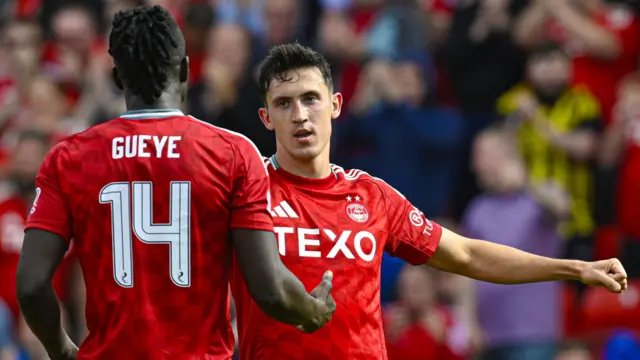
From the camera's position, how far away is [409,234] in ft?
19.5

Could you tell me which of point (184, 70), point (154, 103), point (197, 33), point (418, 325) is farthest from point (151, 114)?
point (197, 33)

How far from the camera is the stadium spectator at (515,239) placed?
9914mm

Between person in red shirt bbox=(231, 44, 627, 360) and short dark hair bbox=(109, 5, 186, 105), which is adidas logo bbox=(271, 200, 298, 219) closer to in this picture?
person in red shirt bbox=(231, 44, 627, 360)

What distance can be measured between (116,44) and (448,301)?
6.41 meters

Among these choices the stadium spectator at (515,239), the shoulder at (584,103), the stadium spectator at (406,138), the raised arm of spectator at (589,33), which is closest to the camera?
the stadium spectator at (515,239)

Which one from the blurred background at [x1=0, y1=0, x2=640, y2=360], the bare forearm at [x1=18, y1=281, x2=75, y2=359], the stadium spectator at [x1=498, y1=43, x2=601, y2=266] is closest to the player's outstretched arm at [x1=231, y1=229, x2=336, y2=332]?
the bare forearm at [x1=18, y1=281, x2=75, y2=359]

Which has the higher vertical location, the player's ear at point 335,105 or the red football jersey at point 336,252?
the player's ear at point 335,105

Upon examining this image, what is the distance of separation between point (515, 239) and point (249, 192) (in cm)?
564

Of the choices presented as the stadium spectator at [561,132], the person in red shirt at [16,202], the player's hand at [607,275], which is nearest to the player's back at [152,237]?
the player's hand at [607,275]

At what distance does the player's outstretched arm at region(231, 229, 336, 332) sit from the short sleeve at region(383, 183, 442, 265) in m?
1.16

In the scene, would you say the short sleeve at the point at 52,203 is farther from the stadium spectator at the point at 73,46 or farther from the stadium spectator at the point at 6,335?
the stadium spectator at the point at 73,46

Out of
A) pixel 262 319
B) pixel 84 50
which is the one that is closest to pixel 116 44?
pixel 262 319

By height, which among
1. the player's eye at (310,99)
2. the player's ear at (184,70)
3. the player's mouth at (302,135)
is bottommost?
the player's mouth at (302,135)

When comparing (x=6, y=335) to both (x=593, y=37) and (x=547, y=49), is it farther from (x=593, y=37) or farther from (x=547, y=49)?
(x=593, y=37)
